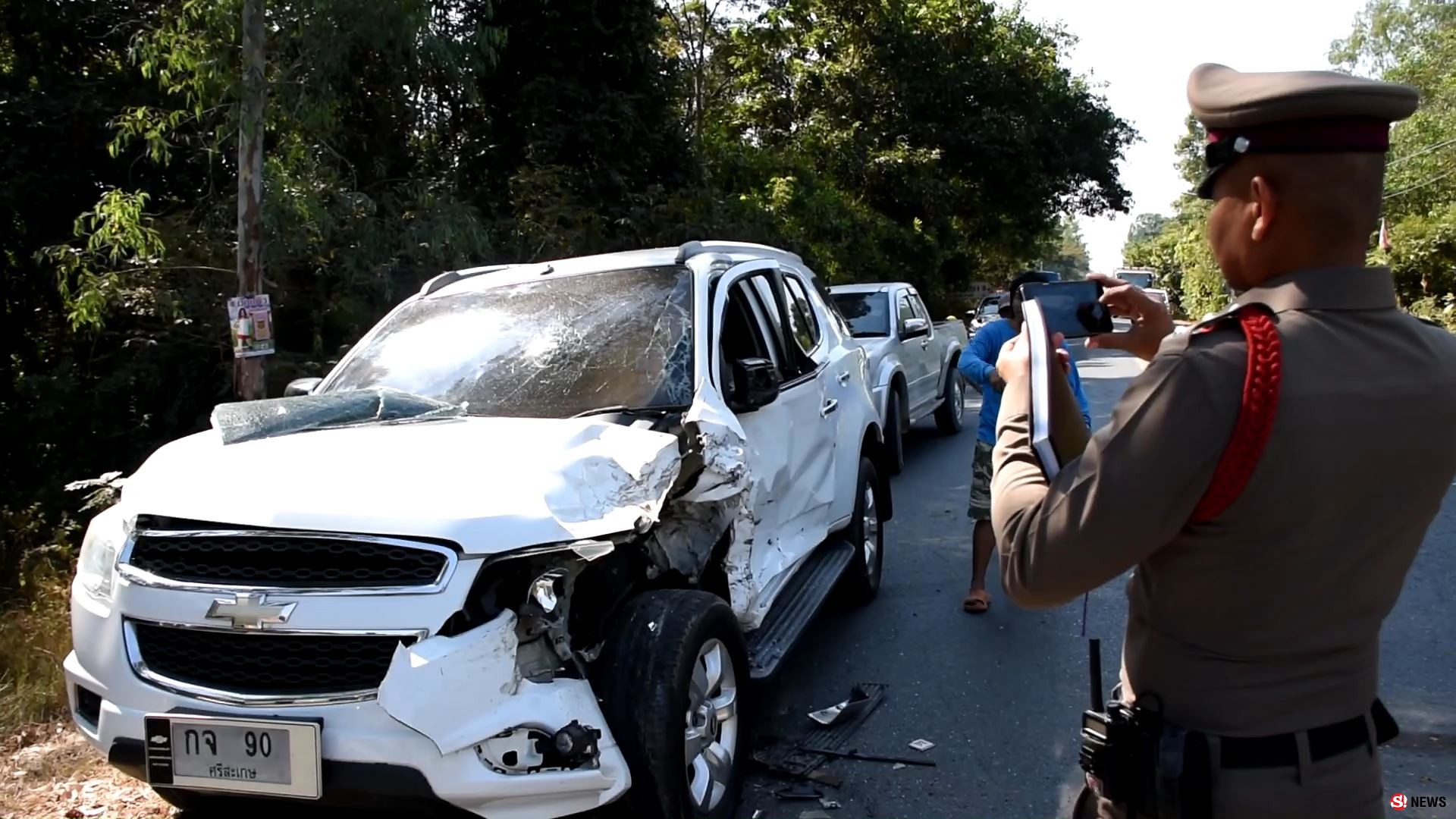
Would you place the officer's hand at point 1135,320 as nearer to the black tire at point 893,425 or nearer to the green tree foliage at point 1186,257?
the black tire at point 893,425

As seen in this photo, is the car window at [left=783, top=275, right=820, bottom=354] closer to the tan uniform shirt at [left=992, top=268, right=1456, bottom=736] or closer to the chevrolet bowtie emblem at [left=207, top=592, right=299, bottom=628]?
the chevrolet bowtie emblem at [left=207, top=592, right=299, bottom=628]

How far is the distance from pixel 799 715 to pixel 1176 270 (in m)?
58.2

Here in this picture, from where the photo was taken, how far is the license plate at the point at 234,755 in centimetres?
280

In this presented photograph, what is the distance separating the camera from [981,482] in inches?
222

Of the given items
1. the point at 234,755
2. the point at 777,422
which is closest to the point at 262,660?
the point at 234,755

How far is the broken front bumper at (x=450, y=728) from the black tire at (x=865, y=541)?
2.95m

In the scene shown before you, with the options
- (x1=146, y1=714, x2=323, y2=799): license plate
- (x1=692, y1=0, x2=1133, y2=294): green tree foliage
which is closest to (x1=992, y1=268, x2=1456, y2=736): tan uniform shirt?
(x1=146, y1=714, x2=323, y2=799): license plate

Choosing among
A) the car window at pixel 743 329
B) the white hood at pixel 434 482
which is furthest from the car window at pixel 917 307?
the white hood at pixel 434 482

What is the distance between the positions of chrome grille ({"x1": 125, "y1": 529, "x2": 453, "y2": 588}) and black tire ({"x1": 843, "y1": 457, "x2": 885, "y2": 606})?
3.16 m

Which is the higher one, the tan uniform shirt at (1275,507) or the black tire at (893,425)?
the tan uniform shirt at (1275,507)

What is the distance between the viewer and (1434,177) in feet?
109

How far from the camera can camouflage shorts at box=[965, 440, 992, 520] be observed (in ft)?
18.4

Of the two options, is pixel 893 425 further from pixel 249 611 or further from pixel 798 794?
pixel 249 611
